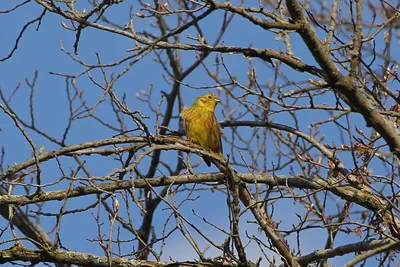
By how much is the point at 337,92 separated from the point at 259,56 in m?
0.66

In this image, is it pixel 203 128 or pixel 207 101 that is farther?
pixel 207 101

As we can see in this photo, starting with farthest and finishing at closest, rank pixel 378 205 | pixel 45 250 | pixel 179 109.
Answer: pixel 179 109 < pixel 378 205 < pixel 45 250

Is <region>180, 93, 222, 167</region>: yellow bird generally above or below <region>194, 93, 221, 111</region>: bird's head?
below

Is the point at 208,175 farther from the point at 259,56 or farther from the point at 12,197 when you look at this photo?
the point at 12,197

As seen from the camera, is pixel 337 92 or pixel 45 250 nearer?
pixel 45 250

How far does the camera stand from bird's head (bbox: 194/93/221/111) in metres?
9.28

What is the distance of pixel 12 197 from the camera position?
5656mm

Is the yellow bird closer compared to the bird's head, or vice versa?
the yellow bird

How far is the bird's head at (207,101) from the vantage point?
9.28 m

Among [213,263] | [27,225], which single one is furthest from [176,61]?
[213,263]

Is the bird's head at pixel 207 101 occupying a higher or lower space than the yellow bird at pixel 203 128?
higher

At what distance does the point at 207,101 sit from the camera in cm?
940

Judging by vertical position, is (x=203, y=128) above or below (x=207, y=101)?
below

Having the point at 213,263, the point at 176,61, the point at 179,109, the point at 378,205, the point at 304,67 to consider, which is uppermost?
the point at 176,61
